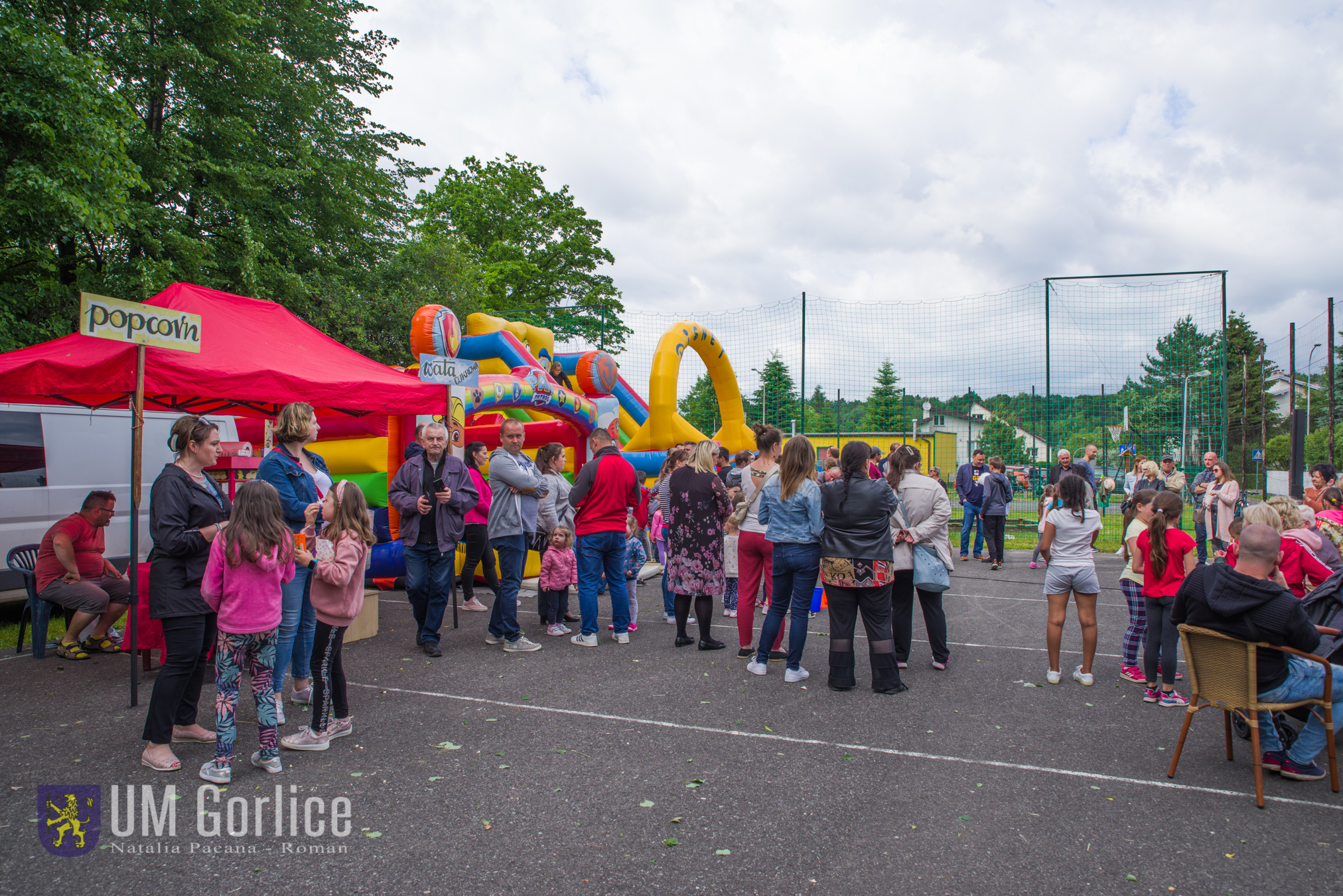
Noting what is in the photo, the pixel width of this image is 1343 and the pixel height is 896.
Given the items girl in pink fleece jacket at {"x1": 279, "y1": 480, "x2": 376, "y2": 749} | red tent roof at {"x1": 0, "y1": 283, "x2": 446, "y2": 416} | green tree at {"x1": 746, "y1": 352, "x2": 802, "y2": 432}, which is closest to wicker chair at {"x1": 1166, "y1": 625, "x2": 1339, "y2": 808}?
girl in pink fleece jacket at {"x1": 279, "y1": 480, "x2": 376, "y2": 749}

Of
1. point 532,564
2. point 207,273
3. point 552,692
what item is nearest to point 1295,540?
point 552,692

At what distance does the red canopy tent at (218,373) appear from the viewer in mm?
5098

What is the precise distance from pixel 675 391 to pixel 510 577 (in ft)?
25.6

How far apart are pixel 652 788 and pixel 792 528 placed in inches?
88.8

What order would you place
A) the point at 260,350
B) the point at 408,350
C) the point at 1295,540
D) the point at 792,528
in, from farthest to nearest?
the point at 408,350 < the point at 260,350 < the point at 792,528 < the point at 1295,540

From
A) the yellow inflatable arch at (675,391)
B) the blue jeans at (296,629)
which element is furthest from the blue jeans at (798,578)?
the yellow inflatable arch at (675,391)

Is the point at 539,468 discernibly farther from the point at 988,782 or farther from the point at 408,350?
the point at 408,350

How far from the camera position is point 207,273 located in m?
12.8

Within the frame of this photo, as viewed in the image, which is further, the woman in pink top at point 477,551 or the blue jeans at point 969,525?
the blue jeans at point 969,525

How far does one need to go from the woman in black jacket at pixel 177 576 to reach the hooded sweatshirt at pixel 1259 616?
4.98 metres

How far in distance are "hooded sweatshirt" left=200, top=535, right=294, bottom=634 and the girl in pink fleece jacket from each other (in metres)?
0.21

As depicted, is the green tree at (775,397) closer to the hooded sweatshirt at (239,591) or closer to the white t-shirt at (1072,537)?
the white t-shirt at (1072,537)

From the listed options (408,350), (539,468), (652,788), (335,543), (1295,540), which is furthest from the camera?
(408,350)

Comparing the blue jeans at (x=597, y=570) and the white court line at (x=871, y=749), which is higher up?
the blue jeans at (x=597, y=570)
